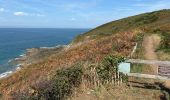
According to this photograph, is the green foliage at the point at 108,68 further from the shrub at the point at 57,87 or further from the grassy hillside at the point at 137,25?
the grassy hillside at the point at 137,25

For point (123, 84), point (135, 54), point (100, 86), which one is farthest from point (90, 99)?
point (135, 54)

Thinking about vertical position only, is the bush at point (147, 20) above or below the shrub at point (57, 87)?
above

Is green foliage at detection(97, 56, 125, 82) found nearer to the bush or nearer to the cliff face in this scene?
the cliff face

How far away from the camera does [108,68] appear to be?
14.9m

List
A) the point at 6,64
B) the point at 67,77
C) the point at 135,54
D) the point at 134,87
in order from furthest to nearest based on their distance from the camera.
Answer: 1. the point at 6,64
2. the point at 135,54
3. the point at 134,87
4. the point at 67,77

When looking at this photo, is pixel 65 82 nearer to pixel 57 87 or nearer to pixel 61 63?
pixel 57 87

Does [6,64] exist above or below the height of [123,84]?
below

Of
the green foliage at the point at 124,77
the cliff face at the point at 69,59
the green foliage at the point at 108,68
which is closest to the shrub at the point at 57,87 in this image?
the cliff face at the point at 69,59

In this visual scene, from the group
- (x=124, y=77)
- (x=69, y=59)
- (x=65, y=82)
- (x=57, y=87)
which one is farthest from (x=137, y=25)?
(x=57, y=87)

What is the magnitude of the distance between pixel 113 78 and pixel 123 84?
0.51 m

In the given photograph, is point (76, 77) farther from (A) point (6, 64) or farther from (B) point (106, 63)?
(A) point (6, 64)

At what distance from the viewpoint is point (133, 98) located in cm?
1298

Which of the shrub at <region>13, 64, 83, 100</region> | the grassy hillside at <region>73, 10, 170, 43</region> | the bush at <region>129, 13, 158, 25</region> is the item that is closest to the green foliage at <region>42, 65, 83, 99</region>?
the shrub at <region>13, 64, 83, 100</region>

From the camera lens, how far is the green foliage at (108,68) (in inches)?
573
